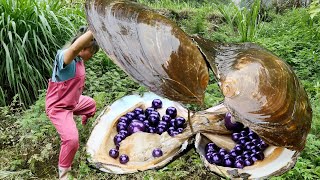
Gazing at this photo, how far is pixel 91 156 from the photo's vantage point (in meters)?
1.83

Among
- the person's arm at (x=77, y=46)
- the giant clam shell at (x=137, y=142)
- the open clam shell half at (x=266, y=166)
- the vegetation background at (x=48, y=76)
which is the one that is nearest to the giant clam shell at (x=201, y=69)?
the open clam shell half at (x=266, y=166)

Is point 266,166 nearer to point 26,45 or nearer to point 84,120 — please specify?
point 84,120

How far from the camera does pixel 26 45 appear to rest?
4078mm

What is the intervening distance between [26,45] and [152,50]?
3.00m

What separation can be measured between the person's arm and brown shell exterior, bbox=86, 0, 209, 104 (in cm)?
70

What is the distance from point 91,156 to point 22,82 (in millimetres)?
2493

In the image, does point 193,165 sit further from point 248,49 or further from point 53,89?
point 248,49

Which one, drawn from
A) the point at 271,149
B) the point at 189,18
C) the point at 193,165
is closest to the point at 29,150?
the point at 193,165

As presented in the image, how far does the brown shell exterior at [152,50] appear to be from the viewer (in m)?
1.32

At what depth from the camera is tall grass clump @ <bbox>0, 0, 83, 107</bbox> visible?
3980 mm

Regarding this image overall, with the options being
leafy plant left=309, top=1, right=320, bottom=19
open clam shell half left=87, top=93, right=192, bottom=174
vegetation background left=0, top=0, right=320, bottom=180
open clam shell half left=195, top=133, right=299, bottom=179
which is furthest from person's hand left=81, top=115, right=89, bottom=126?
leafy plant left=309, top=1, right=320, bottom=19

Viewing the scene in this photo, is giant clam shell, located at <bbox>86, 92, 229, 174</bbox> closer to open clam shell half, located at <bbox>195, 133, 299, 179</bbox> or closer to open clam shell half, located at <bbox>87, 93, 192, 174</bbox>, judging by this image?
open clam shell half, located at <bbox>87, 93, 192, 174</bbox>

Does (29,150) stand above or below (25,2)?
below

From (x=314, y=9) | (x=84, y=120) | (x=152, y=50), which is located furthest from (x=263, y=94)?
(x=314, y=9)
